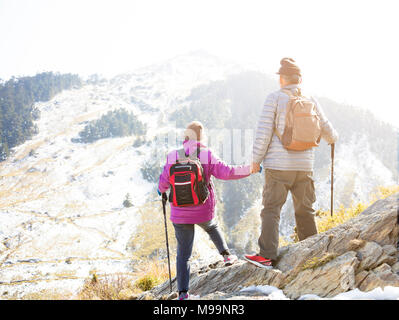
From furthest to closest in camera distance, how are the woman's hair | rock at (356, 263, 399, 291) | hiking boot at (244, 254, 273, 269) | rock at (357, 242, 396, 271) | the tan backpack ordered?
the woman's hair
hiking boot at (244, 254, 273, 269)
the tan backpack
rock at (357, 242, 396, 271)
rock at (356, 263, 399, 291)

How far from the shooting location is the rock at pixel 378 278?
10.7 ft

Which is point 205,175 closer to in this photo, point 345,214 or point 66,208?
point 345,214

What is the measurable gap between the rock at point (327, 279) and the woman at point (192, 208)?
1.27 metres

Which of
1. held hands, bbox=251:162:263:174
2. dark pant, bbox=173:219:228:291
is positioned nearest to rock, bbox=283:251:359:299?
dark pant, bbox=173:219:228:291

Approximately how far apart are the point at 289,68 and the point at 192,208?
2206mm

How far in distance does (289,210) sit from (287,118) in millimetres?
120669

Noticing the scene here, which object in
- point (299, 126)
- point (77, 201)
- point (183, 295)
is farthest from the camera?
point (77, 201)

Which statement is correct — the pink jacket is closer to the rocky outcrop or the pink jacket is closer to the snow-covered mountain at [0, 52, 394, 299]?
the rocky outcrop

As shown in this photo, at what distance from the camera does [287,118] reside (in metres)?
3.85

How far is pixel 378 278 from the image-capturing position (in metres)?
3.33

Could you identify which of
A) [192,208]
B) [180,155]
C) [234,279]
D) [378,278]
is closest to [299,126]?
[180,155]

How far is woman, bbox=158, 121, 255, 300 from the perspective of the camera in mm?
3959
